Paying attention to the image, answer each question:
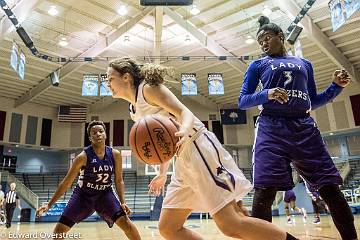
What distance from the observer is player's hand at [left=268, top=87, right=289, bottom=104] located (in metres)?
2.08

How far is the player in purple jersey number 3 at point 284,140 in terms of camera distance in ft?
6.79

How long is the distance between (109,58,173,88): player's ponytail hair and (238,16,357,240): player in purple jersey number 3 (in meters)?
0.66

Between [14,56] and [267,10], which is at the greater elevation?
[267,10]

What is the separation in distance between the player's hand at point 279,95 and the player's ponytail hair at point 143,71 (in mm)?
638

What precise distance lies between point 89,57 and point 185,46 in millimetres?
4300

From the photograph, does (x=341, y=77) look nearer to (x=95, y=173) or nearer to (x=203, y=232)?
(x=95, y=173)

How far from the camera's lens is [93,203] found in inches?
133

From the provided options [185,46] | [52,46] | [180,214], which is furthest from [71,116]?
[180,214]

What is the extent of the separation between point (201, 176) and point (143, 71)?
72 cm

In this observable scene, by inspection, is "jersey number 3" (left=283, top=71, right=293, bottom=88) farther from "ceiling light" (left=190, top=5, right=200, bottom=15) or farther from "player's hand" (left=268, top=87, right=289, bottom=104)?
"ceiling light" (left=190, top=5, right=200, bottom=15)

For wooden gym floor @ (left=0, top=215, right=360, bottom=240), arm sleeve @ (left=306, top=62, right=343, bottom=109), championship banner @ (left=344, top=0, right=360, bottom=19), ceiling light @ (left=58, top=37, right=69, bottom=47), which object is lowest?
wooden gym floor @ (left=0, top=215, right=360, bottom=240)

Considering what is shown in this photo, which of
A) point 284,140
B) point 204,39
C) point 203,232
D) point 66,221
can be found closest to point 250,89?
point 284,140

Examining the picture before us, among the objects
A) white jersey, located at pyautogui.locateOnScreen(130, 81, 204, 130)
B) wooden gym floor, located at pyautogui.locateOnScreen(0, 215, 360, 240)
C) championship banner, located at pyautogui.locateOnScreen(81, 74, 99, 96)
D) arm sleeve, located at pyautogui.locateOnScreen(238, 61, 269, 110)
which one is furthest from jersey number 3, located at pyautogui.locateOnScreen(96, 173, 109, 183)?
championship banner, located at pyautogui.locateOnScreen(81, 74, 99, 96)

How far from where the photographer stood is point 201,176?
6.01ft
